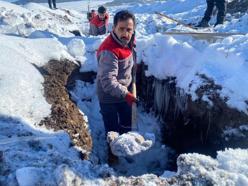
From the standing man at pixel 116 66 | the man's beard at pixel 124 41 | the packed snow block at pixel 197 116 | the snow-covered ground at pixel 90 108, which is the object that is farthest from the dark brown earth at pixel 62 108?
the packed snow block at pixel 197 116

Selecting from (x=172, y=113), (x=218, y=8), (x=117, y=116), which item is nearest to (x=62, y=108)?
(x=117, y=116)

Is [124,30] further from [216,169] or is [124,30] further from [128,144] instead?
[216,169]

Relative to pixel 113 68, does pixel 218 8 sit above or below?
above

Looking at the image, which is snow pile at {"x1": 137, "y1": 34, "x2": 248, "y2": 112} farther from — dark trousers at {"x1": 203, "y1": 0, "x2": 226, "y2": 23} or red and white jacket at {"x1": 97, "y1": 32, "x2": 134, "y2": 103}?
dark trousers at {"x1": 203, "y1": 0, "x2": 226, "y2": 23}

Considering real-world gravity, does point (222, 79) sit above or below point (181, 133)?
above

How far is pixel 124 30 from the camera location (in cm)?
485

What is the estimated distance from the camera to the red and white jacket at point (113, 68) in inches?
Result: 188

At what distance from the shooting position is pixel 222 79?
5227 mm

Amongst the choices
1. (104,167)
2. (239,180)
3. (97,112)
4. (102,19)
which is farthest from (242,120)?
(102,19)

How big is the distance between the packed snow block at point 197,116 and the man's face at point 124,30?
1.25 meters

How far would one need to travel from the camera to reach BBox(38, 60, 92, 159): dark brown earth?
4.71 metres

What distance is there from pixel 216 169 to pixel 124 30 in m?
2.16

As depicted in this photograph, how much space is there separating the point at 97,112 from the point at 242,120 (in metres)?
2.57

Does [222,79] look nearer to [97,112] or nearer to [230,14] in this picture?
[97,112]
